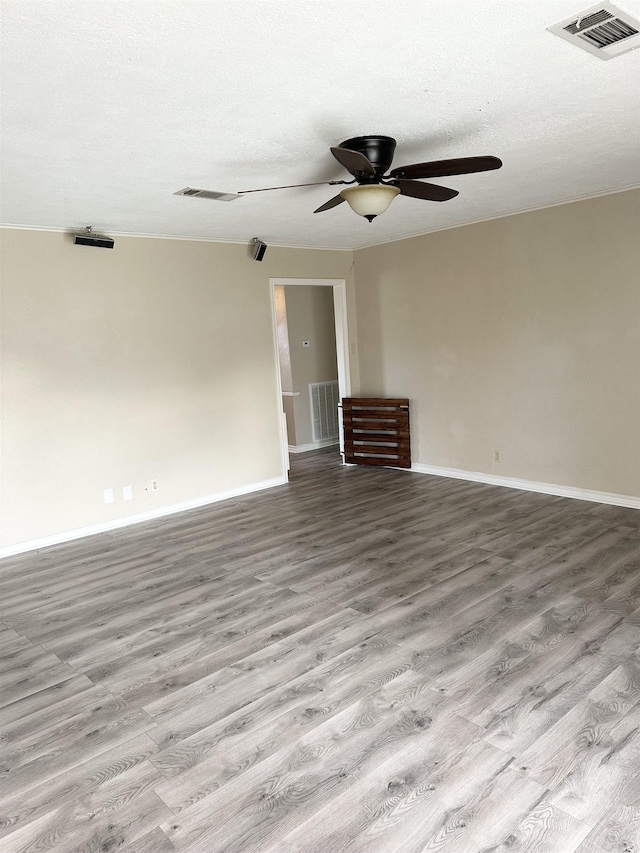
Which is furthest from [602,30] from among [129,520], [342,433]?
[342,433]

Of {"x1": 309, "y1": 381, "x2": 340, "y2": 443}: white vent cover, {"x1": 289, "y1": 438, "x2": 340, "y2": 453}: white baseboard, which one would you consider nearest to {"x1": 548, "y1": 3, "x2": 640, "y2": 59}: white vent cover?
{"x1": 309, "y1": 381, "x2": 340, "y2": 443}: white vent cover

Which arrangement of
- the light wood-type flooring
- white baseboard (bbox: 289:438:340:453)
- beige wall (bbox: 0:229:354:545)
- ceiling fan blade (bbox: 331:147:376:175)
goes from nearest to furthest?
the light wood-type flooring
ceiling fan blade (bbox: 331:147:376:175)
beige wall (bbox: 0:229:354:545)
white baseboard (bbox: 289:438:340:453)

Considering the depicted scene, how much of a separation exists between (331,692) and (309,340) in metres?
6.02

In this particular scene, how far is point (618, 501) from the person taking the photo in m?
5.02

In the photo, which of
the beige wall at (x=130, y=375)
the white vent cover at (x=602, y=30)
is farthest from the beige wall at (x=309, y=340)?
the white vent cover at (x=602, y=30)

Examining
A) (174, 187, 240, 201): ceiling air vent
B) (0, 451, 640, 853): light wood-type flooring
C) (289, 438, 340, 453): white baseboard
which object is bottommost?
(0, 451, 640, 853): light wood-type flooring

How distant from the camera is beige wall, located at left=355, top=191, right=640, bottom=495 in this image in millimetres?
4891

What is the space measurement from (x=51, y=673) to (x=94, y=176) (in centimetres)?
271

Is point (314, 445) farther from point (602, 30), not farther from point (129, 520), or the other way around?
point (602, 30)

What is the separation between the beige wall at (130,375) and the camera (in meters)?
4.79

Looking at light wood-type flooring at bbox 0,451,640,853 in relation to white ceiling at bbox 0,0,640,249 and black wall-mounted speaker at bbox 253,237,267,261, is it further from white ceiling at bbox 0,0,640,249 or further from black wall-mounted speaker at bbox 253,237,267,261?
black wall-mounted speaker at bbox 253,237,267,261

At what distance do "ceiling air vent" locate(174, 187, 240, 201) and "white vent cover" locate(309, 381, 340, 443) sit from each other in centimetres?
420

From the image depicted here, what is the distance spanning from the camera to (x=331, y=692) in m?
2.69

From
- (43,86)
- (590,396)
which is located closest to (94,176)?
(43,86)
